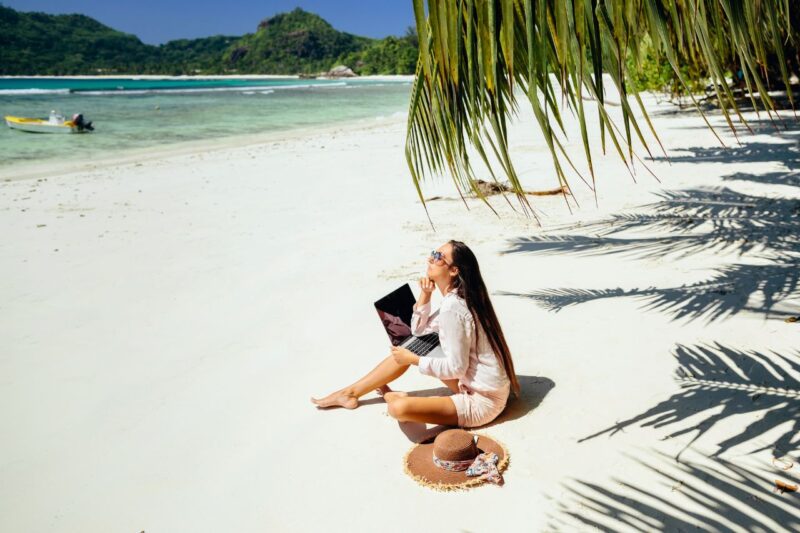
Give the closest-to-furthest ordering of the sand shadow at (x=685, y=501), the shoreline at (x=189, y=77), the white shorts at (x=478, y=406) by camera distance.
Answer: the sand shadow at (x=685, y=501) < the white shorts at (x=478, y=406) < the shoreline at (x=189, y=77)

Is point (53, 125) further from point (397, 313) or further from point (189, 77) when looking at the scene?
point (189, 77)

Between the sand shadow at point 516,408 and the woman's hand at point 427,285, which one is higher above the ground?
the woman's hand at point 427,285

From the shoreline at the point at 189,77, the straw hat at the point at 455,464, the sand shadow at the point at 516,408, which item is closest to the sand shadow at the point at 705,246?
the sand shadow at the point at 516,408

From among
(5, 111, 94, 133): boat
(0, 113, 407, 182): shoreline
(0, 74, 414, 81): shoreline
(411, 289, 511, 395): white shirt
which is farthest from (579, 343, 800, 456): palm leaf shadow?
(0, 74, 414, 81): shoreline

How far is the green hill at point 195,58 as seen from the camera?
130 meters

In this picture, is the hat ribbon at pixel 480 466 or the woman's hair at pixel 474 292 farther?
the woman's hair at pixel 474 292

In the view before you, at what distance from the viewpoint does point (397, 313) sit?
11.7 feet

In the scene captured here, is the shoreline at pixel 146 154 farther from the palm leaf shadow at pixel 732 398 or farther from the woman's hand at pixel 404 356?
the palm leaf shadow at pixel 732 398

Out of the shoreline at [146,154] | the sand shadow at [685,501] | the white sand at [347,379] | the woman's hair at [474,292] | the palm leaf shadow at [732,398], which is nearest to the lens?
the sand shadow at [685,501]

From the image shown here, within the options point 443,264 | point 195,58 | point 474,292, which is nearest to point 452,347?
point 474,292

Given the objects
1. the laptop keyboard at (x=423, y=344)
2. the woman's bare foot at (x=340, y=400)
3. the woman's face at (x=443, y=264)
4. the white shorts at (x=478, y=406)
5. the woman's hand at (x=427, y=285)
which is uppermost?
the woman's face at (x=443, y=264)

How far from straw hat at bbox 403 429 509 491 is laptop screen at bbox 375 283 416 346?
788mm

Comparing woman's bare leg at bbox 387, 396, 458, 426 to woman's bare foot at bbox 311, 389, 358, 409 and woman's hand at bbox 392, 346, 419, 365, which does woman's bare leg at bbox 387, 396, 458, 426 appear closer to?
woman's hand at bbox 392, 346, 419, 365

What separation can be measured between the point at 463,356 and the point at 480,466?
546 millimetres
